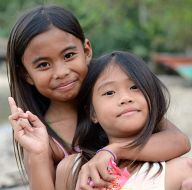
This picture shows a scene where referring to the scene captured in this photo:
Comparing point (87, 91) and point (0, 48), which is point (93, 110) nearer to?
point (87, 91)

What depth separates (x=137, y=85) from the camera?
2.07m

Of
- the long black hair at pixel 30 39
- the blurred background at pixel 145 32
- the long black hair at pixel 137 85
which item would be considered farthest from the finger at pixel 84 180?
the blurred background at pixel 145 32

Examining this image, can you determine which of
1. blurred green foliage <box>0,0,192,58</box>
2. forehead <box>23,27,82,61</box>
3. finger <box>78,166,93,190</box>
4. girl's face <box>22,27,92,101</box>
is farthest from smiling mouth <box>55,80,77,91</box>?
blurred green foliage <box>0,0,192,58</box>

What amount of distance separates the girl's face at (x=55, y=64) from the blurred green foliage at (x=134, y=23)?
1300 centimetres

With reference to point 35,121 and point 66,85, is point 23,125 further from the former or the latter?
point 66,85

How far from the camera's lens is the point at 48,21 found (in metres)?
2.27

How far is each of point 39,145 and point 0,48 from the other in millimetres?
16652

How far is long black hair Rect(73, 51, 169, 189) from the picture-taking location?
208cm

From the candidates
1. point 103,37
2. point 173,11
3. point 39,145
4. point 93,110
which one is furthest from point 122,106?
point 103,37

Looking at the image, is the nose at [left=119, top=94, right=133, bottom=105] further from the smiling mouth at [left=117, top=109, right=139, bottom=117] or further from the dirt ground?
the dirt ground

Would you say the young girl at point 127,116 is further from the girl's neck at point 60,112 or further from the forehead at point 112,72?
the girl's neck at point 60,112

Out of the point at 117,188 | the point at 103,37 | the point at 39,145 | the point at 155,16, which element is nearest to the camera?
the point at 117,188

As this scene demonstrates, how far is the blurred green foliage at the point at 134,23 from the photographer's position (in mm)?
16016

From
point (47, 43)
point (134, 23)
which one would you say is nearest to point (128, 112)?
point (47, 43)
